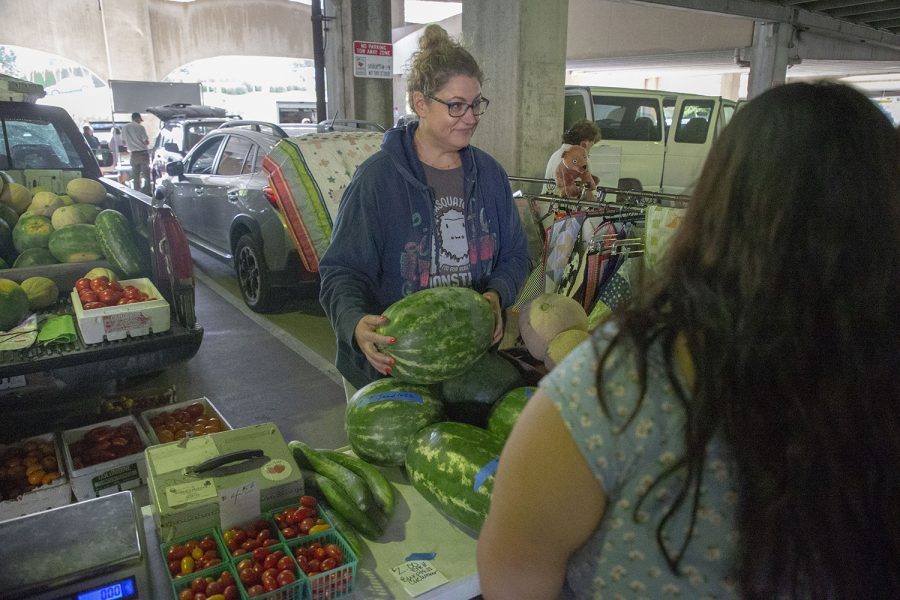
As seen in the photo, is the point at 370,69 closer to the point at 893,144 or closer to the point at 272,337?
the point at 272,337

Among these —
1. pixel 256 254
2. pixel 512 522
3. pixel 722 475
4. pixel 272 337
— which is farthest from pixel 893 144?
pixel 256 254

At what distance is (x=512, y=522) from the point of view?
0.90 m

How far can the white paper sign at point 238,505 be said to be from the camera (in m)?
1.53

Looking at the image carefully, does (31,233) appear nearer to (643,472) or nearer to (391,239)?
(391,239)

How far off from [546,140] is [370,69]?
10.8ft

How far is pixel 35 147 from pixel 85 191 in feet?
2.77

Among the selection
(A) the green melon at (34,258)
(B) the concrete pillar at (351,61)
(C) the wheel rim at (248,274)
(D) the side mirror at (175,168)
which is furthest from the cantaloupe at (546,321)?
(B) the concrete pillar at (351,61)

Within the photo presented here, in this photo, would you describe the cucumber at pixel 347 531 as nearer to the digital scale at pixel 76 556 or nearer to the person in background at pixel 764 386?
the digital scale at pixel 76 556

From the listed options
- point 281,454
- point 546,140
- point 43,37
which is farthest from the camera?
point 43,37

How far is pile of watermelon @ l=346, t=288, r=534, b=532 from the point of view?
5.49 feet

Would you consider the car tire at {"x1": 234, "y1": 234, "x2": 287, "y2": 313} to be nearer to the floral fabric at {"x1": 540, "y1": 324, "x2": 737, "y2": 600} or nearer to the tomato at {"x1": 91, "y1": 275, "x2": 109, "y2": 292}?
the tomato at {"x1": 91, "y1": 275, "x2": 109, "y2": 292}

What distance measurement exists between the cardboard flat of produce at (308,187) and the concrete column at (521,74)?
4.21m

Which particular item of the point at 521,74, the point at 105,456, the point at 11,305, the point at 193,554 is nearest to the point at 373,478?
the point at 193,554

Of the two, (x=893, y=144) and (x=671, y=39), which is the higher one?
(x=671, y=39)
